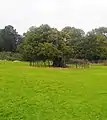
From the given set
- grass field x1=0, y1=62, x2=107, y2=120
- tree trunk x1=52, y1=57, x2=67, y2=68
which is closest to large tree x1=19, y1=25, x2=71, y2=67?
tree trunk x1=52, y1=57, x2=67, y2=68

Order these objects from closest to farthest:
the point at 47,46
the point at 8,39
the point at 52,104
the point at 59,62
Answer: the point at 52,104 → the point at 47,46 → the point at 59,62 → the point at 8,39

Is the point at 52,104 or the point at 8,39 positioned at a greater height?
the point at 8,39

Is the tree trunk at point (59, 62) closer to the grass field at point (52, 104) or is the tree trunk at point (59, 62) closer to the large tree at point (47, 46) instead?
the large tree at point (47, 46)

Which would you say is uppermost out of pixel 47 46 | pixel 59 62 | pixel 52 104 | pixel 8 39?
pixel 8 39

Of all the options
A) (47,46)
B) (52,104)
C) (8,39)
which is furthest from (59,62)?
(8,39)

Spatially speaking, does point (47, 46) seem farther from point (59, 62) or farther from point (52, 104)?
point (52, 104)

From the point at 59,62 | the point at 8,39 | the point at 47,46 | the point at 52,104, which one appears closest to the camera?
the point at 52,104

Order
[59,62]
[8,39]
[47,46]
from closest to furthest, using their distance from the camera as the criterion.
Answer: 1. [47,46]
2. [59,62]
3. [8,39]

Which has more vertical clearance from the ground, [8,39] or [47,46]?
[8,39]

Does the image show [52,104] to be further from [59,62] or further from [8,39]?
[8,39]

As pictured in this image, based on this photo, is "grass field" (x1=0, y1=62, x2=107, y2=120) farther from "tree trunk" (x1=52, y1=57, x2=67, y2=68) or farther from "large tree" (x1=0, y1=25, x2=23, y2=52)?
"large tree" (x1=0, y1=25, x2=23, y2=52)

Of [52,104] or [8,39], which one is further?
[8,39]

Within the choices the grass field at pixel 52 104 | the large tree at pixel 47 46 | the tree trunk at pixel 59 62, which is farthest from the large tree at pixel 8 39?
the grass field at pixel 52 104

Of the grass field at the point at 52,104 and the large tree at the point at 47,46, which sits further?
the large tree at the point at 47,46
